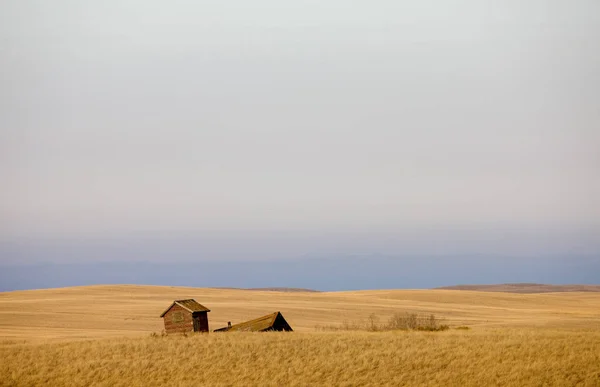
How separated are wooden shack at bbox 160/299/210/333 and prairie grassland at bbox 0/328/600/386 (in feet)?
9.67

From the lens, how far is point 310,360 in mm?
36094

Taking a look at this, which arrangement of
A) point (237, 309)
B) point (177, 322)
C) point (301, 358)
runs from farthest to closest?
point (237, 309) → point (177, 322) → point (301, 358)

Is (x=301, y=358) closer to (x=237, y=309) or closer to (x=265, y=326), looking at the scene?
(x=265, y=326)

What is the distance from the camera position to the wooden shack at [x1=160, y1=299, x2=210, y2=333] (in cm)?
4431

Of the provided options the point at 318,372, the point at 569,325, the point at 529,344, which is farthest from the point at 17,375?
the point at 569,325

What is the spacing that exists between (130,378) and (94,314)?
3274 cm

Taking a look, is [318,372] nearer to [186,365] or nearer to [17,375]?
[186,365]

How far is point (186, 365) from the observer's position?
3484 centimetres

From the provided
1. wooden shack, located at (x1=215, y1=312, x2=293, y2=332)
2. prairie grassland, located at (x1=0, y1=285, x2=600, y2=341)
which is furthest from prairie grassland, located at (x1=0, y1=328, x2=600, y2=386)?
prairie grassland, located at (x1=0, y1=285, x2=600, y2=341)

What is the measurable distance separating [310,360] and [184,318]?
35.9 ft

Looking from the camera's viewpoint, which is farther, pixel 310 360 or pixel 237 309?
pixel 237 309

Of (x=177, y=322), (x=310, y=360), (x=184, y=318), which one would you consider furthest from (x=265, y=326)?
(x=310, y=360)

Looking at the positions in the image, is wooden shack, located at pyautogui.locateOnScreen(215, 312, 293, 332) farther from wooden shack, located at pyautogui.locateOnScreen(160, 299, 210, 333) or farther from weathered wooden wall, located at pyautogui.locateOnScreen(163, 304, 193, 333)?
weathered wooden wall, located at pyautogui.locateOnScreen(163, 304, 193, 333)

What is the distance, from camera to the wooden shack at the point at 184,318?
145 ft
